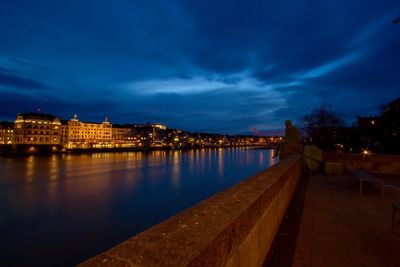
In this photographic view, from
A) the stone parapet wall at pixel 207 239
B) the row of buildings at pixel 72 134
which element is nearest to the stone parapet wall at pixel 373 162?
the stone parapet wall at pixel 207 239

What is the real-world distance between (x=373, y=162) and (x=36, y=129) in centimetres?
12868

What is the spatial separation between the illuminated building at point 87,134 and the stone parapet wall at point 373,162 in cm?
13433

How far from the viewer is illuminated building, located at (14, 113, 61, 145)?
11032 centimetres

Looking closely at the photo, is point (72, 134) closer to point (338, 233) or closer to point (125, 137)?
point (125, 137)

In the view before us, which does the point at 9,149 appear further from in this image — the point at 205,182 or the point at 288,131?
the point at 288,131

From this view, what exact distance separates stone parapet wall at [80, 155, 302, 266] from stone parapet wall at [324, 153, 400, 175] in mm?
12612

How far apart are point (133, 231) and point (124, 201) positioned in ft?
32.2

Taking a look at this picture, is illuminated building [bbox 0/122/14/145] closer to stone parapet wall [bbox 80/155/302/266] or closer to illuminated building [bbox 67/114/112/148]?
illuminated building [bbox 67/114/112/148]

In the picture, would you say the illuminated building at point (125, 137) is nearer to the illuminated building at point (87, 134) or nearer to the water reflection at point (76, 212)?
the illuminated building at point (87, 134)

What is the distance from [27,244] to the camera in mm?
14320

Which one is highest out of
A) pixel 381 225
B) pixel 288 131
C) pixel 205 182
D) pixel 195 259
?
pixel 288 131

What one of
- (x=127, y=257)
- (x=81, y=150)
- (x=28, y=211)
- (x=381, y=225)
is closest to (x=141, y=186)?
(x=28, y=211)

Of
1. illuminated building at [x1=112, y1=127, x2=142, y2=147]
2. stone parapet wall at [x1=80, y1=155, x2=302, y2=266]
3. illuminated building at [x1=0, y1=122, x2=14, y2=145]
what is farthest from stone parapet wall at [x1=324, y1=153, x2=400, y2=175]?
illuminated building at [x1=0, y1=122, x2=14, y2=145]

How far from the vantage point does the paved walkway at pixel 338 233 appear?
3857 millimetres
